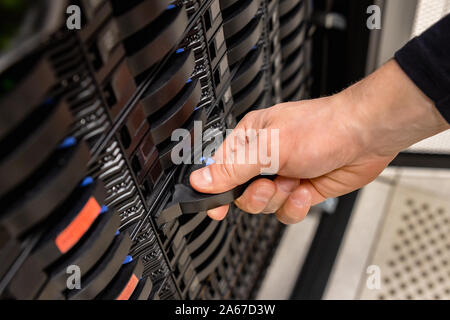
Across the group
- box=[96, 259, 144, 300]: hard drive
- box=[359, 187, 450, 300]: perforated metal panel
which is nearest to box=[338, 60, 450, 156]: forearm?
box=[96, 259, 144, 300]: hard drive

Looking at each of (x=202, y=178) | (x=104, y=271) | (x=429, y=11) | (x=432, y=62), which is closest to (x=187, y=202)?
(x=202, y=178)

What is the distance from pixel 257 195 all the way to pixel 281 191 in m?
0.08

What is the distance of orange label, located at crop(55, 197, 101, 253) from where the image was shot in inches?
16.9

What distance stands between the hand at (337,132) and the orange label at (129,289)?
0.15m

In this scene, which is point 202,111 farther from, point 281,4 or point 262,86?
point 281,4

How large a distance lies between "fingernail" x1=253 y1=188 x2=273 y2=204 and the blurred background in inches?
18.5

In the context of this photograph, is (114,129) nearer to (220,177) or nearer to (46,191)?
(46,191)

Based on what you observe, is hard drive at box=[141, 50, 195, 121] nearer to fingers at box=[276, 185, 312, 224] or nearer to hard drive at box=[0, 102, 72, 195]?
hard drive at box=[0, 102, 72, 195]

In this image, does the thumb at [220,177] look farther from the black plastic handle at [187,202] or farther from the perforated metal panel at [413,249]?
the perforated metal panel at [413,249]

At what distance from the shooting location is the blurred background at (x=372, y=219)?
1027 millimetres

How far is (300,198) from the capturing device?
834mm

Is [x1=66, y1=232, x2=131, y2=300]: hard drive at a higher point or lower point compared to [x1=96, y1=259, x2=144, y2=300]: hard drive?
higher

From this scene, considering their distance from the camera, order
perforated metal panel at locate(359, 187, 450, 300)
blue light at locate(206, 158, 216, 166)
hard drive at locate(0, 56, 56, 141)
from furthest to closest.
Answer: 1. perforated metal panel at locate(359, 187, 450, 300)
2. blue light at locate(206, 158, 216, 166)
3. hard drive at locate(0, 56, 56, 141)

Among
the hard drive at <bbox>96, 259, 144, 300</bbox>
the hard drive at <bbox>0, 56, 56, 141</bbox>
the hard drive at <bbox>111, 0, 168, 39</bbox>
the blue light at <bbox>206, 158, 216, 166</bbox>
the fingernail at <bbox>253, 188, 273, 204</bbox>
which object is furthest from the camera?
the fingernail at <bbox>253, 188, 273, 204</bbox>
